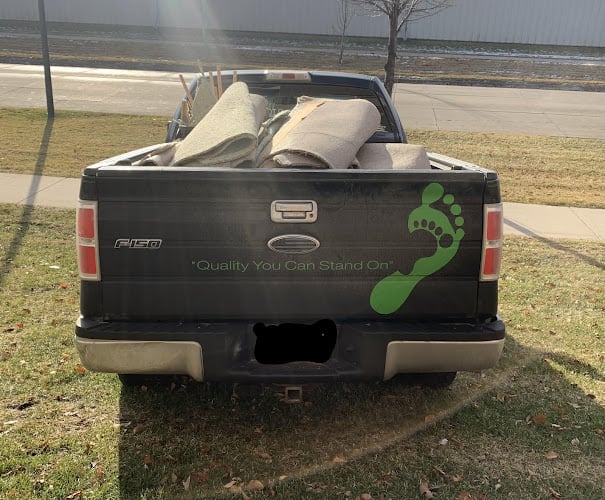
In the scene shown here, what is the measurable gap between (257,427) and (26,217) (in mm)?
5041

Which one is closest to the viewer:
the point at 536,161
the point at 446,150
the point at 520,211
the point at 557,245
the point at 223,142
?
the point at 223,142

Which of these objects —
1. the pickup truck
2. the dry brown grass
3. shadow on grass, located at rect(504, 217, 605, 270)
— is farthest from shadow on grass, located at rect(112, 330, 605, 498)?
the dry brown grass

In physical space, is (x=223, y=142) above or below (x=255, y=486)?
above

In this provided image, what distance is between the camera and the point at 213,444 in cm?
362

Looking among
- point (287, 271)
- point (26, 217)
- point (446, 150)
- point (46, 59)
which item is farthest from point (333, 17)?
point (287, 271)

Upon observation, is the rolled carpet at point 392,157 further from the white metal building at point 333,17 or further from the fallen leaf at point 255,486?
the white metal building at point 333,17

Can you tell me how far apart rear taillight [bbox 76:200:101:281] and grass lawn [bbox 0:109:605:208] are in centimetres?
713

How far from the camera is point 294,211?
3.10 metres

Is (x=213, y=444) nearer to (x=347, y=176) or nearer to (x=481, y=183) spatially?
(x=347, y=176)

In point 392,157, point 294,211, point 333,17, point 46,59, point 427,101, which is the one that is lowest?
point 427,101

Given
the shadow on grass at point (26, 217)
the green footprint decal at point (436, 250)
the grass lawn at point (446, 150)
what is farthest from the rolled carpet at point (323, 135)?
the grass lawn at point (446, 150)

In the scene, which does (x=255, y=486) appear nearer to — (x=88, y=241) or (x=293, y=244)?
(x=293, y=244)

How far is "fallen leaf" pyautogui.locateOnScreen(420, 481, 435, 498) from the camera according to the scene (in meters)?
3.23

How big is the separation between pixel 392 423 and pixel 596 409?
1341mm
